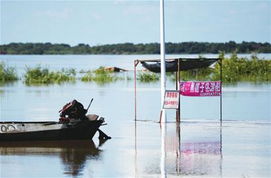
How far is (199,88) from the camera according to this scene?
2594 cm

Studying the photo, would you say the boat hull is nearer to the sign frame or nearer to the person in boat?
Result: the person in boat

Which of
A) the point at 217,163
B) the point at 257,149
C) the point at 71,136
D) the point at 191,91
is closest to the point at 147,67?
the point at 191,91

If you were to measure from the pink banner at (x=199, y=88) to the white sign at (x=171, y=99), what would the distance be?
45.3 inches

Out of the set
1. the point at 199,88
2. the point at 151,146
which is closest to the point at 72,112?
the point at 151,146

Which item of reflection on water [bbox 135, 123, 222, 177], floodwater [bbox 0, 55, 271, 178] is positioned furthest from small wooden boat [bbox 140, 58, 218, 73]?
reflection on water [bbox 135, 123, 222, 177]

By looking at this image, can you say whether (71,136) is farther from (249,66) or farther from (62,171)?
(249,66)

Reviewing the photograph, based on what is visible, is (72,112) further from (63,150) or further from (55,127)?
(63,150)

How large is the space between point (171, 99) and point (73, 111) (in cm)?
423

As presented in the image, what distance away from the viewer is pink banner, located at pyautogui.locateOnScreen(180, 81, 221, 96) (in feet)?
84.7

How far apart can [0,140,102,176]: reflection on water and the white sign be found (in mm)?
3647

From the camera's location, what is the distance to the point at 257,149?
19.7 m

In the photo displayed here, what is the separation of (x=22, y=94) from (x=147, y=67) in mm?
15363

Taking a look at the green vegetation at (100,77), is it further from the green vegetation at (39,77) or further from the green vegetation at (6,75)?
the green vegetation at (6,75)

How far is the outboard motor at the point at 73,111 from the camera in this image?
2105cm
